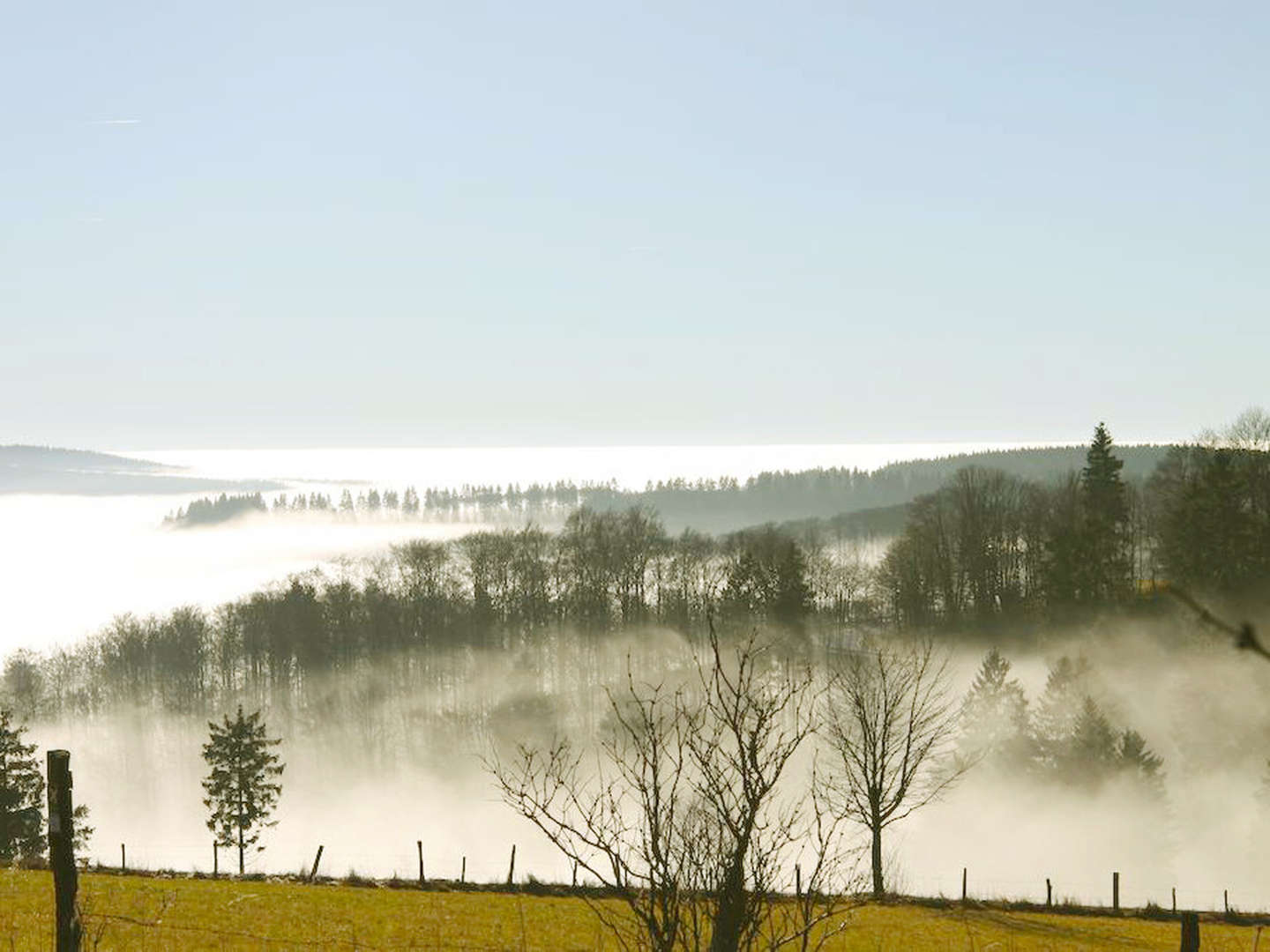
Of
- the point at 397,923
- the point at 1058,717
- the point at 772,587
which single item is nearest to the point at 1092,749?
the point at 1058,717

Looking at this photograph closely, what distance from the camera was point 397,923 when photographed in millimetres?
25766

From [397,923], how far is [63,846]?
59.3ft

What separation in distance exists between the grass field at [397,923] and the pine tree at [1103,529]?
5592 centimetres

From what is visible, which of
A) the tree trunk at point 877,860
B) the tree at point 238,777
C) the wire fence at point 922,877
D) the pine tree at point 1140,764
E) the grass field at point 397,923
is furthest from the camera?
the tree at point 238,777

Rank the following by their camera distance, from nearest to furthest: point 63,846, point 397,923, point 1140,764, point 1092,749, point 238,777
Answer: point 63,846 → point 397,923 → point 1140,764 → point 238,777 → point 1092,749

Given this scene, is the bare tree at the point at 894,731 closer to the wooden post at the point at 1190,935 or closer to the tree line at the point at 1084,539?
the tree line at the point at 1084,539

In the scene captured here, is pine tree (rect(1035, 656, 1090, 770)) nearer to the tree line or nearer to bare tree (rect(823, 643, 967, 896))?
bare tree (rect(823, 643, 967, 896))

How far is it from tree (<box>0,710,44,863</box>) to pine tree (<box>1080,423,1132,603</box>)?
240 ft

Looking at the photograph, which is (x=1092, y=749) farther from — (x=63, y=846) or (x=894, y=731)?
(x=63, y=846)

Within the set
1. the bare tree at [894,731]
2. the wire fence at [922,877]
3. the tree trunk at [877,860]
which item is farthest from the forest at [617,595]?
the tree trunk at [877,860]

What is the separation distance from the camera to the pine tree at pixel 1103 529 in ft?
283

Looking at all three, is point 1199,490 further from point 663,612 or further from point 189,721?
point 189,721

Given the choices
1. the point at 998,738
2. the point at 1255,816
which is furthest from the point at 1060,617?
the point at 1255,816

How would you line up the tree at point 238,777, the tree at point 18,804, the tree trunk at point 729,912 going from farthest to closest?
the tree at point 238,777 → the tree at point 18,804 → the tree trunk at point 729,912
